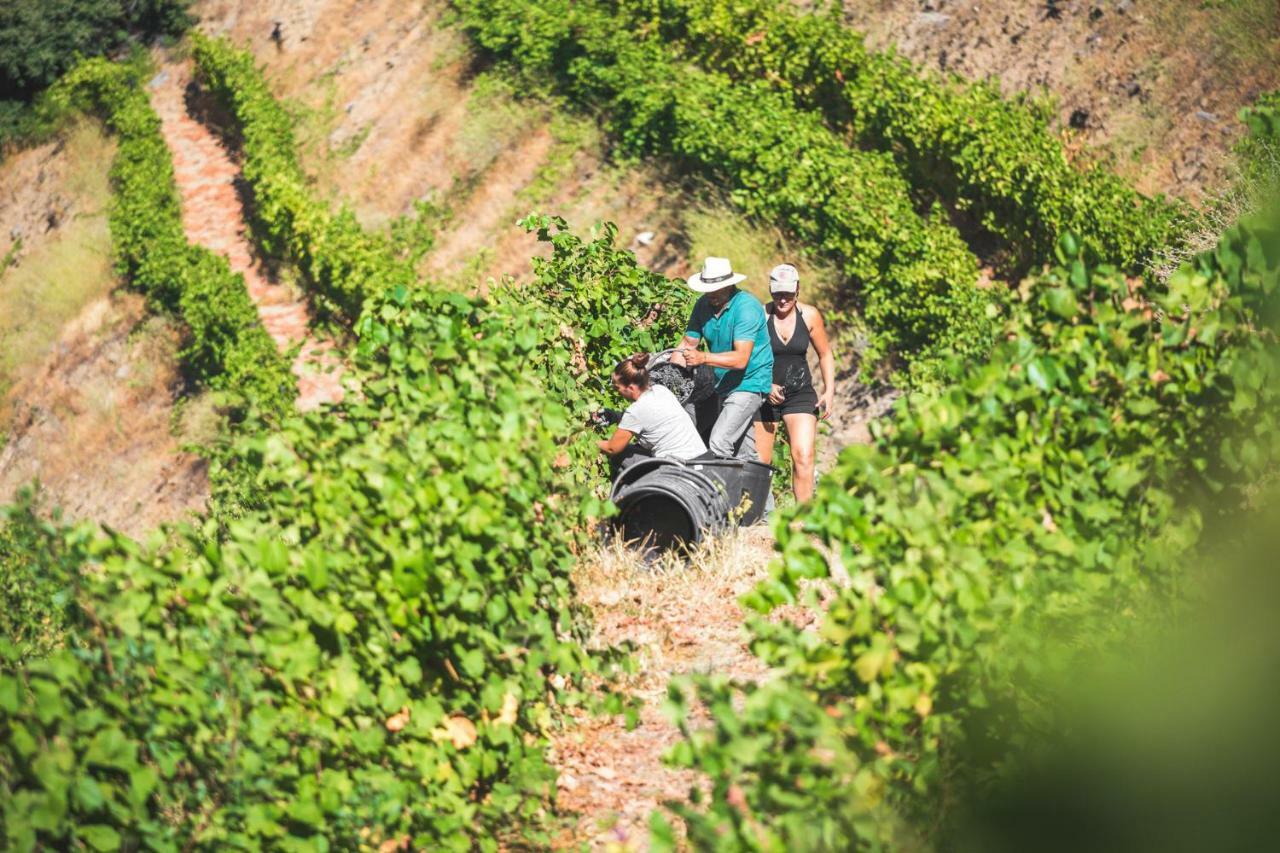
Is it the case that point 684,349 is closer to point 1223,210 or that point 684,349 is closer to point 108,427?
point 1223,210

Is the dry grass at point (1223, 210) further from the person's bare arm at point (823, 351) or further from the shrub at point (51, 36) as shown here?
the shrub at point (51, 36)

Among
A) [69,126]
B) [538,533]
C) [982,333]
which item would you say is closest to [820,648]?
[538,533]

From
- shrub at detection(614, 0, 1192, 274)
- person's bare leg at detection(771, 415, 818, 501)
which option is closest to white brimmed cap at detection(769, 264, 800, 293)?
person's bare leg at detection(771, 415, 818, 501)

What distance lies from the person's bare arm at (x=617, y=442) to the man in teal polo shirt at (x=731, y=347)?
598 millimetres

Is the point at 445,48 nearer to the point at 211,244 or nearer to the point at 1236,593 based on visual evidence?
the point at 211,244

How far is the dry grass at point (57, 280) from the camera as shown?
18250mm

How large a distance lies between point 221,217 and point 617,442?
14214mm

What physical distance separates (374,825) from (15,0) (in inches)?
1001

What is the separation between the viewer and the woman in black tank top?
302 inches

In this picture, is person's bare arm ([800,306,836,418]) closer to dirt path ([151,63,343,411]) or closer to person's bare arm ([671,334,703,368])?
person's bare arm ([671,334,703,368])

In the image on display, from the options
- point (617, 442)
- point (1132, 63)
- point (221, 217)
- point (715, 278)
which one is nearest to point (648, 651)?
point (617, 442)

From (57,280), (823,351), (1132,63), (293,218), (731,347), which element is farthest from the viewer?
(57,280)

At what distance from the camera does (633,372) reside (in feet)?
22.7

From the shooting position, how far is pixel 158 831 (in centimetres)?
343
